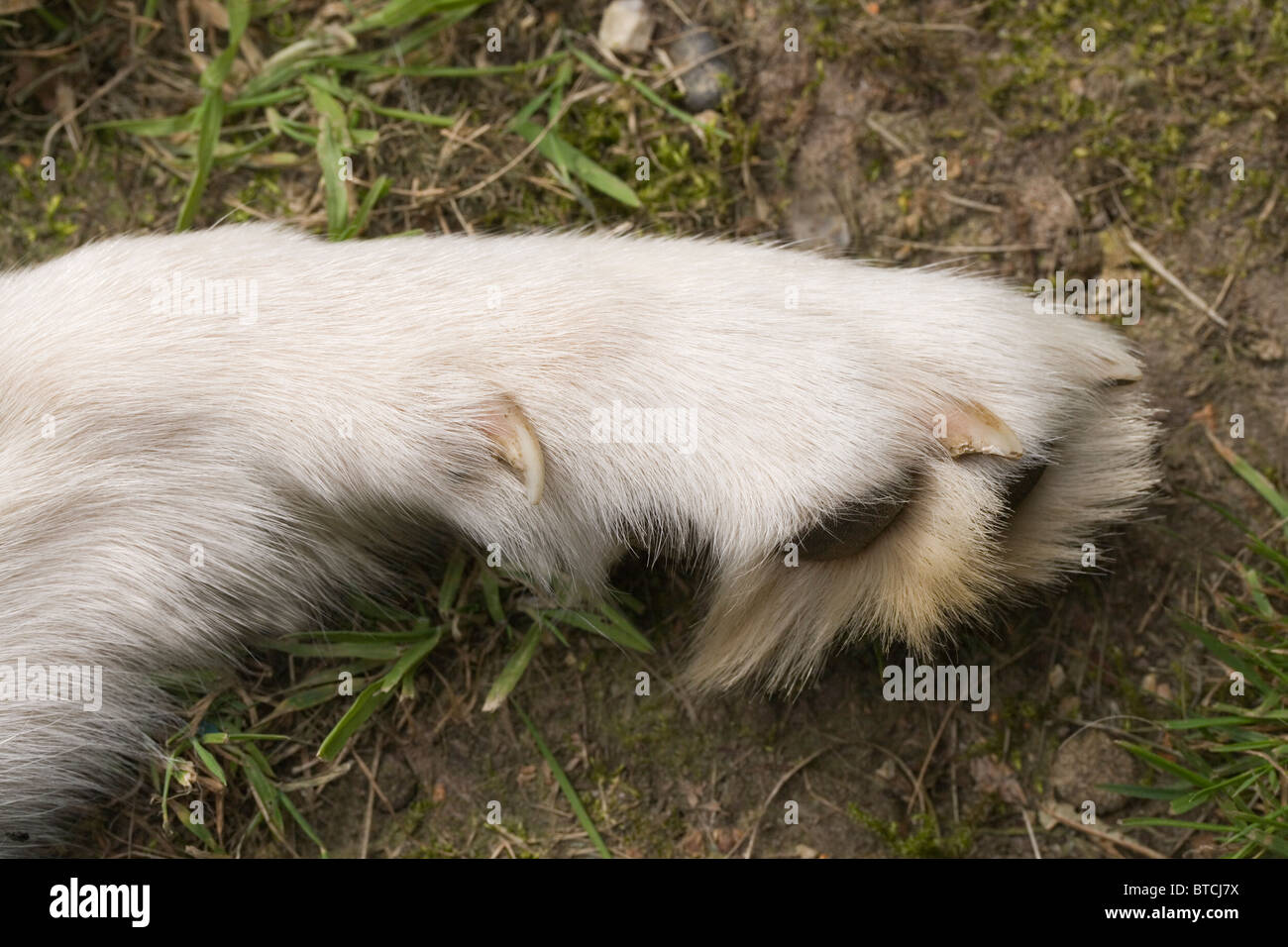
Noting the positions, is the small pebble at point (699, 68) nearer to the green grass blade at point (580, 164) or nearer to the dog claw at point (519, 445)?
the green grass blade at point (580, 164)

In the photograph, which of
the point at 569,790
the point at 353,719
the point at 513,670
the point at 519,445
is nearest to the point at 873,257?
the point at 519,445

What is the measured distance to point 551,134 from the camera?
293 centimetres

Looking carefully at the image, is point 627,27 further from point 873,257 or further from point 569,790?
point 569,790

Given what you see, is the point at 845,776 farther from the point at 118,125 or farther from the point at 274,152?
the point at 118,125

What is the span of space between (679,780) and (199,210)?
6.84 feet

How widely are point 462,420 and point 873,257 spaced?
4.64 ft

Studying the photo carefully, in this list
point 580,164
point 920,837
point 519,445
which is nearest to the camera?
point 519,445

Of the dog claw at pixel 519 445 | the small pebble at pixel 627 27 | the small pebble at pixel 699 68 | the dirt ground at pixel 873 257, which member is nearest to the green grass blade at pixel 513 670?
the dirt ground at pixel 873 257

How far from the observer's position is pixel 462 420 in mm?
2035

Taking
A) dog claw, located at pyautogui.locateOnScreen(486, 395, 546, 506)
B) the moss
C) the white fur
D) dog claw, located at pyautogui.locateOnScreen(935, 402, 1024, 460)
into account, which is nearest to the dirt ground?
the moss

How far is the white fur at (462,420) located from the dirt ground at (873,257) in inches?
25.6

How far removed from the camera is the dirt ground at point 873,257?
278 centimetres

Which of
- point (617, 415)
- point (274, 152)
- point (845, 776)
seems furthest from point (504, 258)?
point (845, 776)

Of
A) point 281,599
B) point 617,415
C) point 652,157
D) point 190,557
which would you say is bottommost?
point 281,599
